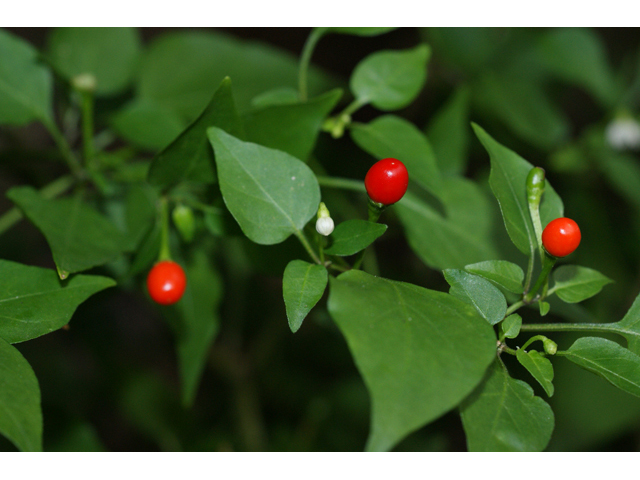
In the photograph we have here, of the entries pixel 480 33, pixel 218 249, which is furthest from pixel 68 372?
pixel 480 33

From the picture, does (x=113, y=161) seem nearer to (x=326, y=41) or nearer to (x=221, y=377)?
(x=221, y=377)

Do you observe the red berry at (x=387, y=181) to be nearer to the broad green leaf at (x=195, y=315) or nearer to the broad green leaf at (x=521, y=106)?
the broad green leaf at (x=195, y=315)

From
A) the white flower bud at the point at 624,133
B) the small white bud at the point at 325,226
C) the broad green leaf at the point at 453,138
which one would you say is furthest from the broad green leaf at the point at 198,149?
the white flower bud at the point at 624,133

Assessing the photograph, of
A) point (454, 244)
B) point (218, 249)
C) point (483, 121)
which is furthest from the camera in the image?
point (483, 121)

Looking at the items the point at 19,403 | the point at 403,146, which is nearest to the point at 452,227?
the point at 403,146

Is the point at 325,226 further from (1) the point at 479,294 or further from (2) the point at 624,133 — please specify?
(2) the point at 624,133

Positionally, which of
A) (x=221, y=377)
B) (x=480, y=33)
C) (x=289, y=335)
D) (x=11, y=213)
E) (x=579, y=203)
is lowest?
(x=221, y=377)

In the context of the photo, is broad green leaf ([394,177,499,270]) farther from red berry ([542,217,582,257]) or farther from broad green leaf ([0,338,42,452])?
broad green leaf ([0,338,42,452])
